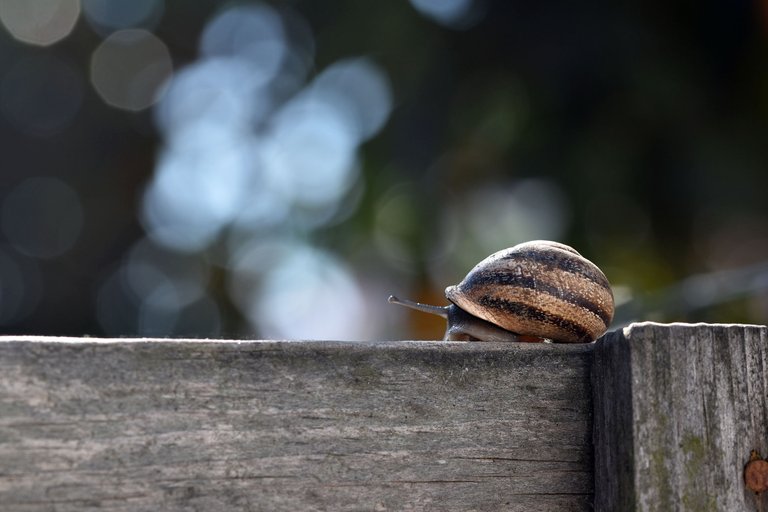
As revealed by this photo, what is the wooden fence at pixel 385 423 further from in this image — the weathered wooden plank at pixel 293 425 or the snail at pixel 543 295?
the snail at pixel 543 295

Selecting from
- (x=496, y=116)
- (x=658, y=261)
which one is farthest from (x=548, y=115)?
(x=658, y=261)

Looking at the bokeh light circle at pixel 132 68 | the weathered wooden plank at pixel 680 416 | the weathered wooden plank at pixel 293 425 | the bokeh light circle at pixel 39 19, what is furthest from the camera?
the bokeh light circle at pixel 132 68

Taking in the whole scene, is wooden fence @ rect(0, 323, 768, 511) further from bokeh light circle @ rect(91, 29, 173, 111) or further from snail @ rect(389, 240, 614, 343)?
bokeh light circle @ rect(91, 29, 173, 111)

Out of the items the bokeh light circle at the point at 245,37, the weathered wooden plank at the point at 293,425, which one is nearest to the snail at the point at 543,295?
the weathered wooden plank at the point at 293,425

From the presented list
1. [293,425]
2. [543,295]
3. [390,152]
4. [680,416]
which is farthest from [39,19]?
[680,416]

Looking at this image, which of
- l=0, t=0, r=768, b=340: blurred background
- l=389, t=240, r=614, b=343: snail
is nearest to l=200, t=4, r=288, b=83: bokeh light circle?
l=0, t=0, r=768, b=340: blurred background

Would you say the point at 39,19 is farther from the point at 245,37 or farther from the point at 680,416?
the point at 680,416
